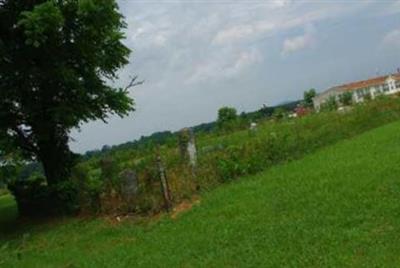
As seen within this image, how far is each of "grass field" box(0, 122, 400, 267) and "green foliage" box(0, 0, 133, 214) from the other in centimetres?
368

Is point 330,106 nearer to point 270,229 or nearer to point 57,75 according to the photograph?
point 57,75

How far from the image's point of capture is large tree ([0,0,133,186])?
17.4m

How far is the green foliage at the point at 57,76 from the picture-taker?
1736cm

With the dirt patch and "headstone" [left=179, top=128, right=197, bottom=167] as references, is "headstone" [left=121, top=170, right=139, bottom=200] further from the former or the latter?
"headstone" [left=179, top=128, right=197, bottom=167]

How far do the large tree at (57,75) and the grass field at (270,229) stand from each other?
368 cm

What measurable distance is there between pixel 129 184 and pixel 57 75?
4466 millimetres

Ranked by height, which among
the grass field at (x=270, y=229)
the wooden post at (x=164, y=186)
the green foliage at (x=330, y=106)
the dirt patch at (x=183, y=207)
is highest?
the green foliage at (x=330, y=106)

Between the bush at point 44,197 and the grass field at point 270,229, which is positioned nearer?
the grass field at point 270,229

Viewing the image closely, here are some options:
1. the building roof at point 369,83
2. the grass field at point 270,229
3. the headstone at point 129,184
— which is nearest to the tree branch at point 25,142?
the grass field at point 270,229

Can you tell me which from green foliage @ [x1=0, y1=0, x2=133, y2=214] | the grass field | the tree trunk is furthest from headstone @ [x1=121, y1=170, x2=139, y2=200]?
the tree trunk

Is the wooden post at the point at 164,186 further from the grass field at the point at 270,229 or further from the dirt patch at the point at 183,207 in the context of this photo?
the grass field at the point at 270,229

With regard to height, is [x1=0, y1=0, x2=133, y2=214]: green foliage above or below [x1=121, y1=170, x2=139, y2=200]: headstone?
above

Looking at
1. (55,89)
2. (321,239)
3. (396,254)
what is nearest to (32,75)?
(55,89)

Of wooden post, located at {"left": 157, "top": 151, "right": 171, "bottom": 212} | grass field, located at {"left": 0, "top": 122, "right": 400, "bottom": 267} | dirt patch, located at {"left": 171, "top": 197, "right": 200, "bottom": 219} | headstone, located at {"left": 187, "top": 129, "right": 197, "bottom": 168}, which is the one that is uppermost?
headstone, located at {"left": 187, "top": 129, "right": 197, "bottom": 168}
